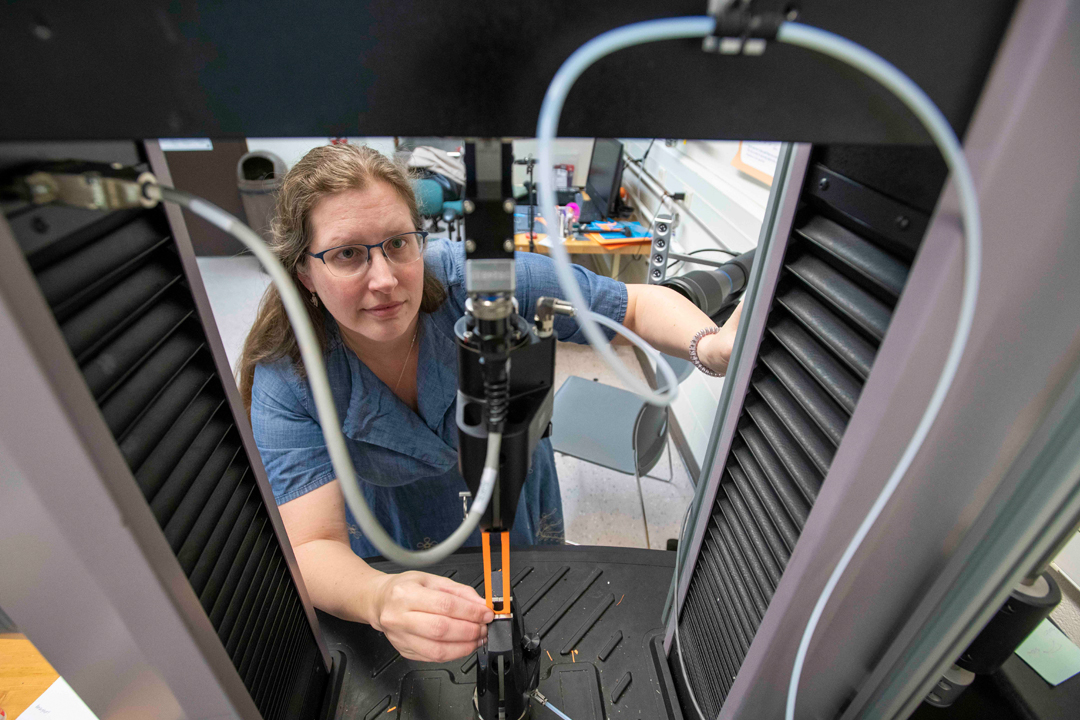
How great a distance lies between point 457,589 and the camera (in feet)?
1.93

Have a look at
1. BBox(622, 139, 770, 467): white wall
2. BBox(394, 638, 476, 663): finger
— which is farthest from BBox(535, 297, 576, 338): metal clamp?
BBox(622, 139, 770, 467): white wall

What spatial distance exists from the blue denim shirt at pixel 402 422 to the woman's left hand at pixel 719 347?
240mm

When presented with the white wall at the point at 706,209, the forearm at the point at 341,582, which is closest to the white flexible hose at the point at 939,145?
the forearm at the point at 341,582

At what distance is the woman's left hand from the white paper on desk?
949mm

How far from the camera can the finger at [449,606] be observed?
56 cm

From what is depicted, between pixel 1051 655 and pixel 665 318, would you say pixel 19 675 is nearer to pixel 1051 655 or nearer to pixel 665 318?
pixel 665 318

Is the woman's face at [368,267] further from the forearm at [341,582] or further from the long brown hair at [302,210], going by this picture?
the forearm at [341,582]

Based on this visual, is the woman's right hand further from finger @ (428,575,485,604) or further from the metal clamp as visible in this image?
the metal clamp

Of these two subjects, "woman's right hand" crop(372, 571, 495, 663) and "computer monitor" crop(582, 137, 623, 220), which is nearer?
"woman's right hand" crop(372, 571, 495, 663)

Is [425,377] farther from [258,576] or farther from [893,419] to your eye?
[893,419]

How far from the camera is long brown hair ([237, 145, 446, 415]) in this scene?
30.5 inches

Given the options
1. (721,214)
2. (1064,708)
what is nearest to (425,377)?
(1064,708)

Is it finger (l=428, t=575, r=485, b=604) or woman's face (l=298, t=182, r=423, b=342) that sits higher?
woman's face (l=298, t=182, r=423, b=342)

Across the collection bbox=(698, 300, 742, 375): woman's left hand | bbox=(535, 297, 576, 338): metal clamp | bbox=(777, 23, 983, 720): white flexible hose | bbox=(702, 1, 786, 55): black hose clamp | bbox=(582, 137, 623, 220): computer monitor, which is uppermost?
bbox=(702, 1, 786, 55): black hose clamp
